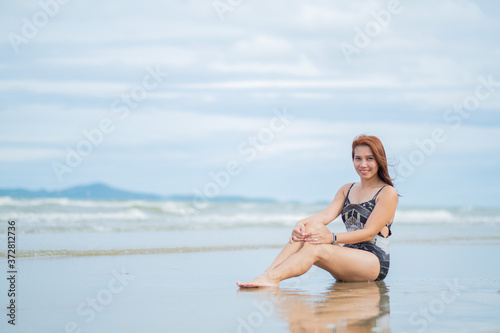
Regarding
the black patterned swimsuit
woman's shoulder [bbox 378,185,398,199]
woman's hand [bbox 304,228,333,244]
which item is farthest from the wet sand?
woman's shoulder [bbox 378,185,398,199]

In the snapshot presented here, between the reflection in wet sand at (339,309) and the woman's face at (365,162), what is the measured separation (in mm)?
1123

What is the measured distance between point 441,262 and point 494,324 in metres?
4.50

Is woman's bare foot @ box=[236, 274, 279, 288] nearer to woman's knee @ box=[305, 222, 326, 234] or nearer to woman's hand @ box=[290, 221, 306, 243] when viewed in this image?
woman's hand @ box=[290, 221, 306, 243]

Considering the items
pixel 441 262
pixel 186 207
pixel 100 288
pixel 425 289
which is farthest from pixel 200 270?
pixel 186 207

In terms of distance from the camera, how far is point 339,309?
4969 mm

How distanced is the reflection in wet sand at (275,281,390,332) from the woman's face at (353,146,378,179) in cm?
112

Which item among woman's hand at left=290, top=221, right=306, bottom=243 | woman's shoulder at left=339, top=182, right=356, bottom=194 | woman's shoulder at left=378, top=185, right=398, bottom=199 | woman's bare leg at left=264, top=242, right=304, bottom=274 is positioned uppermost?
woman's shoulder at left=339, top=182, right=356, bottom=194

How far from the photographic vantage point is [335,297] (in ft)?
18.5

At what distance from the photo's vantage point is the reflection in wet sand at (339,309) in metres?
4.35

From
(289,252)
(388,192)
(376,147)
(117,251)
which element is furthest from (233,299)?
(117,251)

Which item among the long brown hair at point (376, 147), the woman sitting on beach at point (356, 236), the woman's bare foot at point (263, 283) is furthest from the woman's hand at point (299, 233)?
the long brown hair at point (376, 147)

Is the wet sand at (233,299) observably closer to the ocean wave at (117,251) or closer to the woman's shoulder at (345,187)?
the ocean wave at (117,251)

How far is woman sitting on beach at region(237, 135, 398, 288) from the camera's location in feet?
19.8

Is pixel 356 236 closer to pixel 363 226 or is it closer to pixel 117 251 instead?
pixel 363 226
